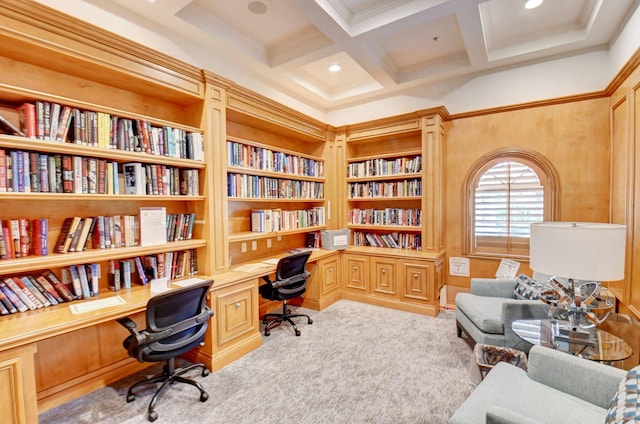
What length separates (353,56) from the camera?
3.16 meters

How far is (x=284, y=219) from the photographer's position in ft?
12.8

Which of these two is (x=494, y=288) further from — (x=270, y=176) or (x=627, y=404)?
(x=270, y=176)

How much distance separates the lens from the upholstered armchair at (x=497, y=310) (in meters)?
2.33

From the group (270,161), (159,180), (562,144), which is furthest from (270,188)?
(562,144)

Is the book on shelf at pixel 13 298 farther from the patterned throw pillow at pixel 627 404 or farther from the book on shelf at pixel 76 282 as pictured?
the patterned throw pillow at pixel 627 404

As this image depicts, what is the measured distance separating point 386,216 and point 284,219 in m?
1.56

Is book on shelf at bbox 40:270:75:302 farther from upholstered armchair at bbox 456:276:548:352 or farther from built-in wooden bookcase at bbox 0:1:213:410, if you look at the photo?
upholstered armchair at bbox 456:276:548:352

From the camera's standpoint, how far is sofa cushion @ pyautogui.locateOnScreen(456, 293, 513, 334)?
246 cm

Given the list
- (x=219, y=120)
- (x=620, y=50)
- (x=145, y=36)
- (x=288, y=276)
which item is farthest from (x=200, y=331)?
(x=620, y=50)

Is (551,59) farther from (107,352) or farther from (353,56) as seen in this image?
(107,352)

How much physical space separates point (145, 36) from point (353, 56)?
2.02 metres

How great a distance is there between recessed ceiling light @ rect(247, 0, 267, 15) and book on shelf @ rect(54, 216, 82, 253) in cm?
227

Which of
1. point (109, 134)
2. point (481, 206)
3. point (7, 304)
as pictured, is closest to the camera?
point (7, 304)

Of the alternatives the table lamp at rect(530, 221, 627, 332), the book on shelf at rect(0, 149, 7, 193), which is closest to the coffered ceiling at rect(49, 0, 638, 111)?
the book on shelf at rect(0, 149, 7, 193)
